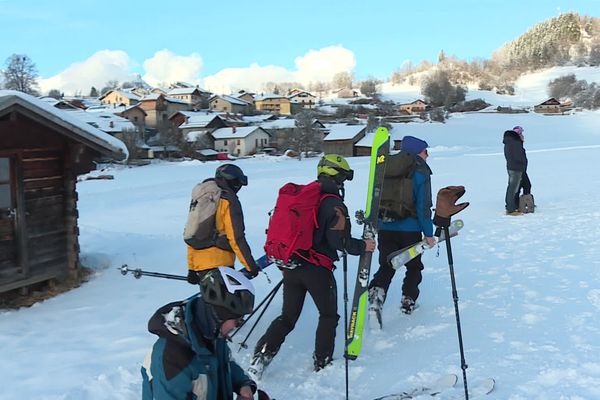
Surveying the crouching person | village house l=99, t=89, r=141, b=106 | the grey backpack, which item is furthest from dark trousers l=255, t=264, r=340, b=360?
village house l=99, t=89, r=141, b=106

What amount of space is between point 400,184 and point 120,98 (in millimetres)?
104957

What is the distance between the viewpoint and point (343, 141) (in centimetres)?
6134

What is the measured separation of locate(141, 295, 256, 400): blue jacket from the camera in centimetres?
225

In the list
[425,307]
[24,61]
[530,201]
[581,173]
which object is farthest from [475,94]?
[425,307]

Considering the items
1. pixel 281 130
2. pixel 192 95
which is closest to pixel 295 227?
pixel 281 130

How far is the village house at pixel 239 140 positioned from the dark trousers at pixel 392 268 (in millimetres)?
63068

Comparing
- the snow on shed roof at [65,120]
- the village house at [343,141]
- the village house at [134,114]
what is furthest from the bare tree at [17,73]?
the snow on shed roof at [65,120]

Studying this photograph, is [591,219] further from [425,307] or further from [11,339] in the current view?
[11,339]

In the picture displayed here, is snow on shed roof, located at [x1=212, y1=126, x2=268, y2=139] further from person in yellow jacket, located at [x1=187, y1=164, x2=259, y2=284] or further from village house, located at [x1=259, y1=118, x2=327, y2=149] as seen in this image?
person in yellow jacket, located at [x1=187, y1=164, x2=259, y2=284]

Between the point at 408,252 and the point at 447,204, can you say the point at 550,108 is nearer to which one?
the point at 408,252

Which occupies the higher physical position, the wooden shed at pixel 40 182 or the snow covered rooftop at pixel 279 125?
the snow covered rooftop at pixel 279 125

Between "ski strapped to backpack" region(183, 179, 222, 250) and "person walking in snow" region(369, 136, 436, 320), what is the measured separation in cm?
192

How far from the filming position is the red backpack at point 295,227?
4.29m

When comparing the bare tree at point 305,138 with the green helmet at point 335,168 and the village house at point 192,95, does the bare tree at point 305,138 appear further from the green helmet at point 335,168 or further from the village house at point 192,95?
the green helmet at point 335,168
